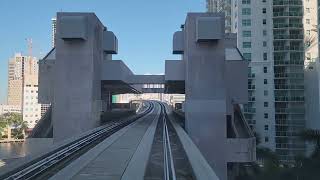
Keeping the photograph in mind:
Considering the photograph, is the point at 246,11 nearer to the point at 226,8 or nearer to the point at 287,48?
the point at 287,48

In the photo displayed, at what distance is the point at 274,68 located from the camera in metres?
89.9

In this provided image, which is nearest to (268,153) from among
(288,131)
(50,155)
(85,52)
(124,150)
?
(288,131)

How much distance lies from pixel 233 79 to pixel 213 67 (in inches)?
199

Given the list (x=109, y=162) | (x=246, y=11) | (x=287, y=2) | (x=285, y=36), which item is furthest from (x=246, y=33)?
(x=109, y=162)

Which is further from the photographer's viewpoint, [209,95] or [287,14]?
[287,14]

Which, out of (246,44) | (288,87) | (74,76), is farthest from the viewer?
(246,44)

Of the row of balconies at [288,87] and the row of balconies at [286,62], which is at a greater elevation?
the row of balconies at [286,62]

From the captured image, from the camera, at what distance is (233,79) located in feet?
149

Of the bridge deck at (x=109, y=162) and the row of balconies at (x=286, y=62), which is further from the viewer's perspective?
the row of balconies at (x=286, y=62)

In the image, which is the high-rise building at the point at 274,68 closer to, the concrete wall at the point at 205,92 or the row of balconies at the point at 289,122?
the row of balconies at the point at 289,122

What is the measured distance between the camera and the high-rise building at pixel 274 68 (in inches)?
3425

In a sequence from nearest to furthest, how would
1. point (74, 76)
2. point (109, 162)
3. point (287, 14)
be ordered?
point (109, 162)
point (74, 76)
point (287, 14)

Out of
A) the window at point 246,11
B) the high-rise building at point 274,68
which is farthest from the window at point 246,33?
the window at point 246,11

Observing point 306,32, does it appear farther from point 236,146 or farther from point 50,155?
point 50,155
